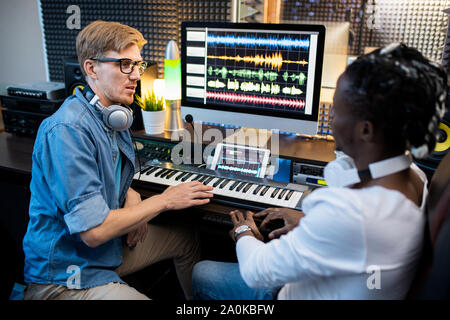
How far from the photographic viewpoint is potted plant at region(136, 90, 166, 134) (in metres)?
2.03

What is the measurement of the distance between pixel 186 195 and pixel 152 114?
66cm

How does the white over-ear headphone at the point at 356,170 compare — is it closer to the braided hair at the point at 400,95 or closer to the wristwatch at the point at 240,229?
the braided hair at the point at 400,95

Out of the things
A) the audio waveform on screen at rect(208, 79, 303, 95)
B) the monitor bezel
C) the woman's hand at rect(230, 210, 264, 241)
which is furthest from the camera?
the audio waveform on screen at rect(208, 79, 303, 95)

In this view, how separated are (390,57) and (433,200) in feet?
1.29

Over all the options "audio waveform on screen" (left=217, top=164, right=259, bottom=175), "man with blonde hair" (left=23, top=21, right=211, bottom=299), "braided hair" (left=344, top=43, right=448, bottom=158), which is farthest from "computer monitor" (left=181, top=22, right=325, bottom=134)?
"braided hair" (left=344, top=43, right=448, bottom=158)

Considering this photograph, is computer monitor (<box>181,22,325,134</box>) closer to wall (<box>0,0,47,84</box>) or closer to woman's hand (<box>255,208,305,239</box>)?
woman's hand (<box>255,208,305,239</box>)

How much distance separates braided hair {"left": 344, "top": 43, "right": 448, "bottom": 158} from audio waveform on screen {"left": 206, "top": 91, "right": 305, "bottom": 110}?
86 centimetres

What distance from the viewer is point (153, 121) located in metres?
2.04

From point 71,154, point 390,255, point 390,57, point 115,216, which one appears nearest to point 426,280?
point 390,255

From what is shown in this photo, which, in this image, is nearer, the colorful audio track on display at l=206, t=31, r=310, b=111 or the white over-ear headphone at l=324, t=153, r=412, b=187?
the white over-ear headphone at l=324, t=153, r=412, b=187

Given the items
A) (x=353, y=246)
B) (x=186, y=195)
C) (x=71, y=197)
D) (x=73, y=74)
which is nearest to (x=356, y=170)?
(x=353, y=246)

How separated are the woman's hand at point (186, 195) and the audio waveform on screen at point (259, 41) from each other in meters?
0.71

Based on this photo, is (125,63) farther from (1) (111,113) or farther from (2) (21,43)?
(2) (21,43)

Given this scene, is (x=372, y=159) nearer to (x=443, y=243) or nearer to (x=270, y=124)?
(x=443, y=243)
